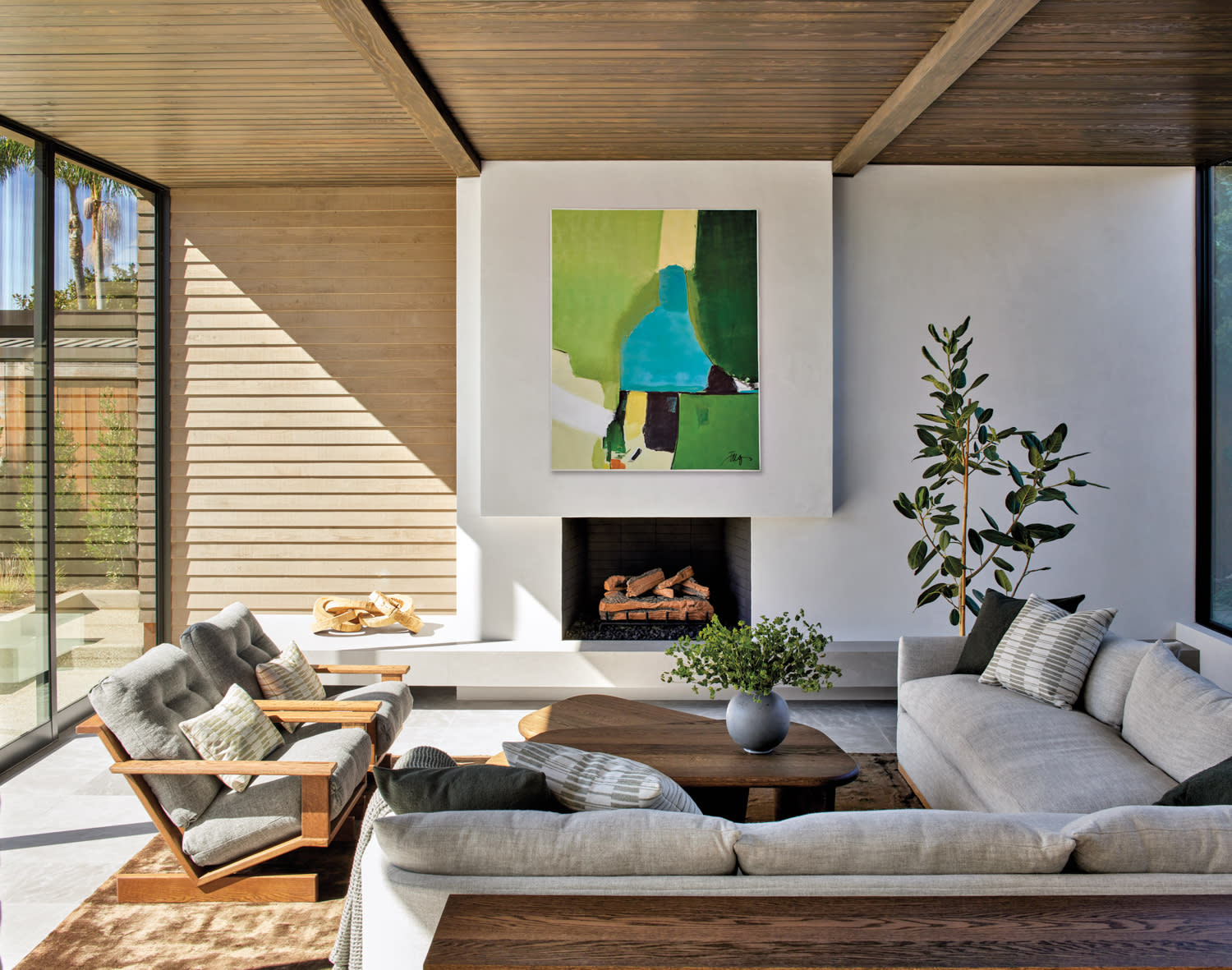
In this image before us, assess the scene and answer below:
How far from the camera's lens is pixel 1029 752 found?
119 inches

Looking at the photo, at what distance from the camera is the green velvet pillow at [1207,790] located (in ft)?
6.59

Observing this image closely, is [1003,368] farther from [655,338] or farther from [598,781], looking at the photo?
[598,781]

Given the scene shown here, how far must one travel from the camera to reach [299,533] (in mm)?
5770

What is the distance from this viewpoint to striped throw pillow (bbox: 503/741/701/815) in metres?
2.00

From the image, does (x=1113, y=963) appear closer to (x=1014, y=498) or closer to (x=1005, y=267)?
(x=1014, y=498)

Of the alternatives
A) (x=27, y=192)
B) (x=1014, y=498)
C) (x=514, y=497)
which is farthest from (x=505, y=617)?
(x=27, y=192)

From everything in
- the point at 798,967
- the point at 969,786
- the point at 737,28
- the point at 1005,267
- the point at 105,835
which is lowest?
the point at 105,835

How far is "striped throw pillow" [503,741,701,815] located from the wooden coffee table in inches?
33.0

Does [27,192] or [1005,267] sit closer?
[27,192]

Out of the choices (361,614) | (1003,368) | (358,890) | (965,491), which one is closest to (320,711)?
(358,890)

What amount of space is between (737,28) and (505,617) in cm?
331

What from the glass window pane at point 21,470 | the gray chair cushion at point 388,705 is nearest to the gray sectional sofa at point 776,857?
the gray chair cushion at point 388,705

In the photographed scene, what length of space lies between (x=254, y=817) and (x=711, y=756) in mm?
1488

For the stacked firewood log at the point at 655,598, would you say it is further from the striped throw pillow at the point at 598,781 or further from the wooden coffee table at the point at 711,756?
the striped throw pillow at the point at 598,781
